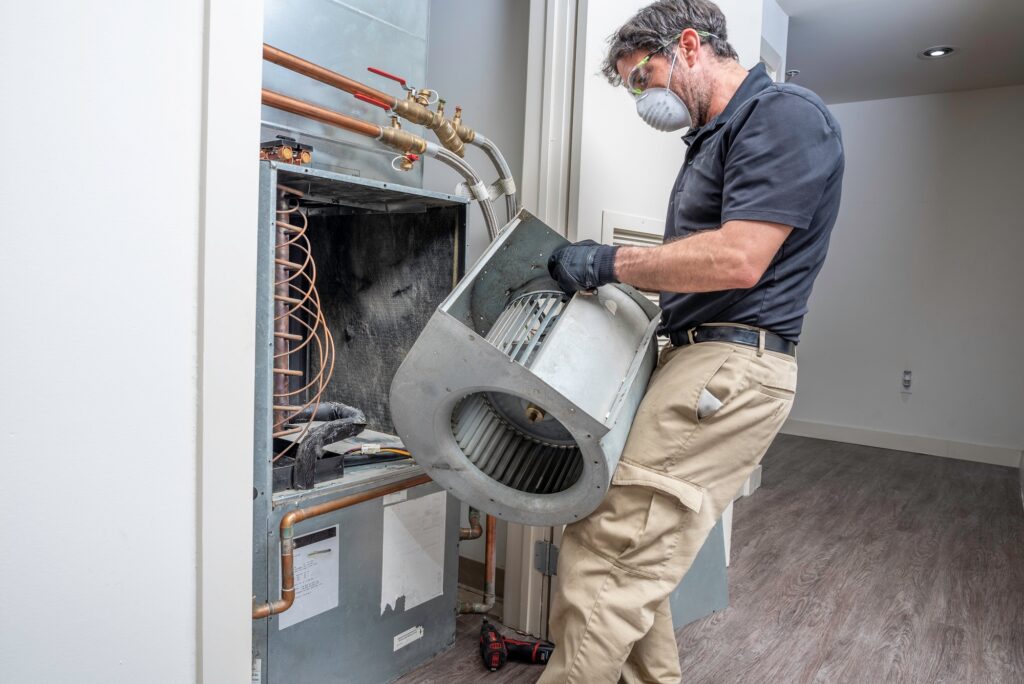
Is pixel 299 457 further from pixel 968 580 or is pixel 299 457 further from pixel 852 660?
pixel 968 580

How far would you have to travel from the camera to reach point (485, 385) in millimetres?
1018

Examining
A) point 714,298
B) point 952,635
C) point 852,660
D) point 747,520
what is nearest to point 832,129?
point 714,298

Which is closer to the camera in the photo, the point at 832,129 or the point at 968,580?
the point at 832,129

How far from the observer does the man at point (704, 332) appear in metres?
1.10

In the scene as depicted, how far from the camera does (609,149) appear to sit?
1.75 metres

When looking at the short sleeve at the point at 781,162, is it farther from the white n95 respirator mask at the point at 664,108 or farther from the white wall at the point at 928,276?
the white wall at the point at 928,276

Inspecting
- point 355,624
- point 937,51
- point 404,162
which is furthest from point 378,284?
point 937,51

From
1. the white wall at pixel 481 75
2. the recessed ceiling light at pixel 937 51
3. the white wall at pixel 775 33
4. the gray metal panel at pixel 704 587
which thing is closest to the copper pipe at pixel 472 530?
the gray metal panel at pixel 704 587

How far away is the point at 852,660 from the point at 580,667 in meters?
0.91

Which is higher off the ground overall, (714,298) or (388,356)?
(714,298)

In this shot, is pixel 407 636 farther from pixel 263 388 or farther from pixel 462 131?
pixel 462 131

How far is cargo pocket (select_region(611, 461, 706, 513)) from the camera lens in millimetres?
1149

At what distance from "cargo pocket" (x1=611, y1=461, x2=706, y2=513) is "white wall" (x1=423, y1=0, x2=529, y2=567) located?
2.81 ft

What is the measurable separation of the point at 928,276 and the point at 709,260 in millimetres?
3747
